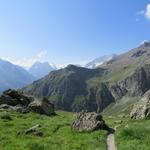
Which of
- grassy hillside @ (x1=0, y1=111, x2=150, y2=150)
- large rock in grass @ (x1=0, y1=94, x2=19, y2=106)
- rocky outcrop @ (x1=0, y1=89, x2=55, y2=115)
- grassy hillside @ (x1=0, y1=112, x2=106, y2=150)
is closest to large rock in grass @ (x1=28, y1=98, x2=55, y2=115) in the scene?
rocky outcrop @ (x1=0, y1=89, x2=55, y2=115)

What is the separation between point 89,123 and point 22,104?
35.2 m

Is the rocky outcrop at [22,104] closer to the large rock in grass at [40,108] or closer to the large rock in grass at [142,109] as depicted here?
the large rock in grass at [40,108]

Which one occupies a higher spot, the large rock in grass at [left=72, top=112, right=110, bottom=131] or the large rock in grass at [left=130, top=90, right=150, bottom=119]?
the large rock in grass at [left=130, top=90, right=150, bottom=119]

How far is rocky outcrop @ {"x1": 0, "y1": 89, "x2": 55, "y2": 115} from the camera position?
63.8m

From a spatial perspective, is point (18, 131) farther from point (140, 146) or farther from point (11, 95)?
point (11, 95)

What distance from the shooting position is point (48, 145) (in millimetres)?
30797

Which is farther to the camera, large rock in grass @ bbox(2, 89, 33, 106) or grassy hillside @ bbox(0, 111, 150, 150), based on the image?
large rock in grass @ bbox(2, 89, 33, 106)

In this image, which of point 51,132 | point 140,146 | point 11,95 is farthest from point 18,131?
point 11,95

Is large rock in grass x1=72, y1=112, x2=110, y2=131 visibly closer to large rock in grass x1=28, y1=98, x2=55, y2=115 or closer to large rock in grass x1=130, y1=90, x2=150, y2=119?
large rock in grass x1=130, y1=90, x2=150, y2=119

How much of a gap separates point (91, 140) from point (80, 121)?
8.51m

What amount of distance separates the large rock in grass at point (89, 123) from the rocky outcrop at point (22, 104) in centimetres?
2215

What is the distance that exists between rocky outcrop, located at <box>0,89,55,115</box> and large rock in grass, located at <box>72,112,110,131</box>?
22.2 metres

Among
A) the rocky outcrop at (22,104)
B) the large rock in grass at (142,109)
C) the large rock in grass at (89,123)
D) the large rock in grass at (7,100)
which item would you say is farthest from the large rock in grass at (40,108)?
the large rock in grass at (89,123)

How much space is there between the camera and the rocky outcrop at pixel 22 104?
63.8m
